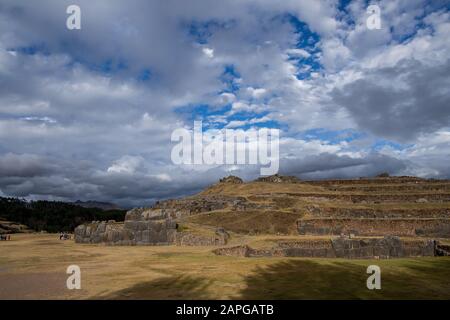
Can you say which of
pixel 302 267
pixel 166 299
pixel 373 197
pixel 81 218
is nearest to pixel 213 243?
pixel 302 267

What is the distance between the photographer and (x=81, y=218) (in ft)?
267

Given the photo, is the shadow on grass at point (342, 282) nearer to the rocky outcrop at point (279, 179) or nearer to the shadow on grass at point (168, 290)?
the shadow on grass at point (168, 290)

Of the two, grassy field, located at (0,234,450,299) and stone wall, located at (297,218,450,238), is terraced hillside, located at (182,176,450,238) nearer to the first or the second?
stone wall, located at (297,218,450,238)

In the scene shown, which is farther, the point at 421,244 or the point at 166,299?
the point at 421,244

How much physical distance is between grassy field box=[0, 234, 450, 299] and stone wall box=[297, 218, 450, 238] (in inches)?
833

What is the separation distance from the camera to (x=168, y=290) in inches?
475

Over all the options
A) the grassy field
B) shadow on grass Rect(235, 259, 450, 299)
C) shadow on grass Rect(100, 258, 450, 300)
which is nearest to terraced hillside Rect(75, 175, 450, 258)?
the grassy field

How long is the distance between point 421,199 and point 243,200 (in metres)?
23.7

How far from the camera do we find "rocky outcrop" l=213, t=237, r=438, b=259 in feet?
86.6

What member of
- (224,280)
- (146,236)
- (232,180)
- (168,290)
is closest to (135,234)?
(146,236)

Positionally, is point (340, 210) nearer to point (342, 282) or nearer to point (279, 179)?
point (279, 179)

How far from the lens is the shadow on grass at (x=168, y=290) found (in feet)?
36.6

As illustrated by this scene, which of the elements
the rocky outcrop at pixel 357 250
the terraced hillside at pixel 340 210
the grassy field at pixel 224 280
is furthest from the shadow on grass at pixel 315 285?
the terraced hillside at pixel 340 210
